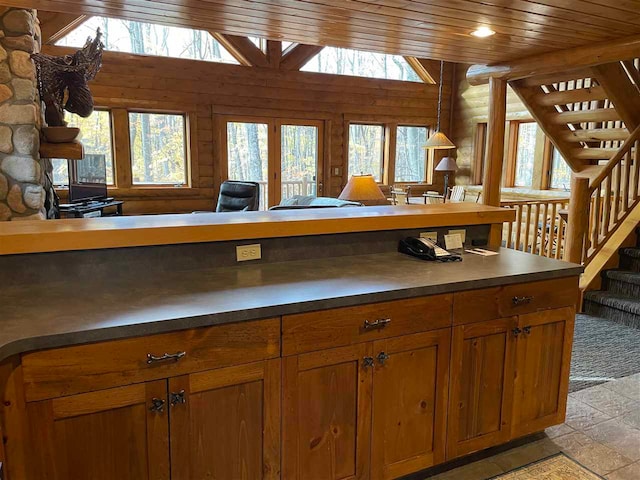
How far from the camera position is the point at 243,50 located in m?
7.92

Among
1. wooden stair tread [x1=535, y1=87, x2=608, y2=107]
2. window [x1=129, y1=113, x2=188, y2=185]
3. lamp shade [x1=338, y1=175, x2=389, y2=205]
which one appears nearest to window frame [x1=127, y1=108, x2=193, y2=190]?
window [x1=129, y1=113, x2=188, y2=185]

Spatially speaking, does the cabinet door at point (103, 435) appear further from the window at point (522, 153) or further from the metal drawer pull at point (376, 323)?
the window at point (522, 153)

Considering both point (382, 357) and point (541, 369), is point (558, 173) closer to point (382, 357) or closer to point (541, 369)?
point (541, 369)

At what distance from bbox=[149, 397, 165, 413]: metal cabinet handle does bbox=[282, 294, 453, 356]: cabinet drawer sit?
0.40m

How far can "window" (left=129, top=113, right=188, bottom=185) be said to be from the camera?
24.8ft

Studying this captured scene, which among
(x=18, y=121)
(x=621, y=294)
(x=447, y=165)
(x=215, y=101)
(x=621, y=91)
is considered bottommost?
(x=621, y=294)

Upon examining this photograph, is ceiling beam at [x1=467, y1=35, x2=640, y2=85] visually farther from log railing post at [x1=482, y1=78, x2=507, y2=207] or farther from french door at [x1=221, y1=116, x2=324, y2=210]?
french door at [x1=221, y1=116, x2=324, y2=210]

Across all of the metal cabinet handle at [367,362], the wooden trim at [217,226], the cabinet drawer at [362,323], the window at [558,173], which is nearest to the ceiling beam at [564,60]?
the wooden trim at [217,226]

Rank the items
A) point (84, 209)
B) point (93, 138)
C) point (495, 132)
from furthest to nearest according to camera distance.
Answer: point (93, 138) → point (84, 209) → point (495, 132)

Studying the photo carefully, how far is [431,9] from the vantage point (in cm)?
282

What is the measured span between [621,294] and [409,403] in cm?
329

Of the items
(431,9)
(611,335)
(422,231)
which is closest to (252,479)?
(422,231)

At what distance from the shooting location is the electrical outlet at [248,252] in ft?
6.79

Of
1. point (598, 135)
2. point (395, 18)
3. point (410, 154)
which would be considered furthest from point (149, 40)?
point (598, 135)
